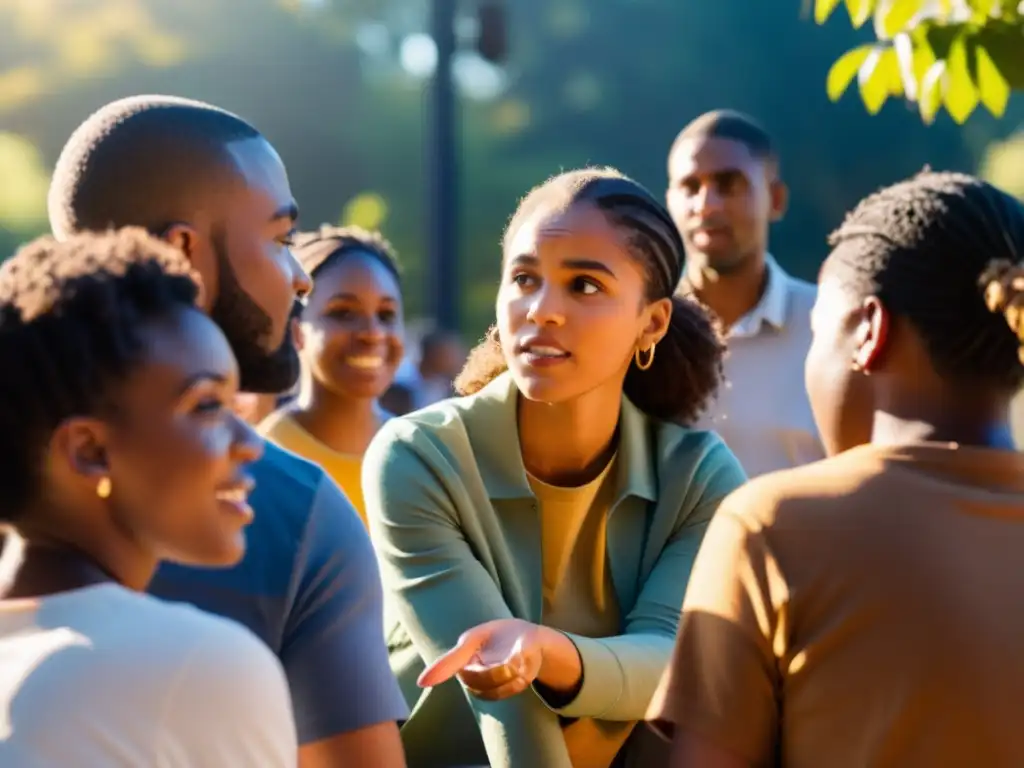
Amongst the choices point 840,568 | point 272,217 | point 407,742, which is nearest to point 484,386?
point 407,742

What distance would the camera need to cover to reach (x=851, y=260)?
251cm

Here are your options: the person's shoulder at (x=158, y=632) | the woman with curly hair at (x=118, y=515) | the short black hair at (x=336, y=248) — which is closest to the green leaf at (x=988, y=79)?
the woman with curly hair at (x=118, y=515)

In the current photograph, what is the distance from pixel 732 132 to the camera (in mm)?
6109

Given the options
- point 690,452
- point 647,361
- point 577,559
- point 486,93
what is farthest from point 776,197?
point 486,93

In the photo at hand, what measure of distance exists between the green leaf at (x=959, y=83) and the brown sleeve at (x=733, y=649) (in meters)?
1.20

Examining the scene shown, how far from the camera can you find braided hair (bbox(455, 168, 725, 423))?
366 centimetres

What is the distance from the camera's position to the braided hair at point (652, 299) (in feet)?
12.0

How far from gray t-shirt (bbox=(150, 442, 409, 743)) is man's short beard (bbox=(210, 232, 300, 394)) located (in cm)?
28

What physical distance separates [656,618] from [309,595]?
1.10 m

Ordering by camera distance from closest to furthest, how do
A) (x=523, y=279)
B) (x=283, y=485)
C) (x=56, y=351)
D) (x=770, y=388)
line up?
1. (x=56, y=351)
2. (x=283, y=485)
3. (x=523, y=279)
4. (x=770, y=388)

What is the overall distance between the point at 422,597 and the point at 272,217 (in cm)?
94

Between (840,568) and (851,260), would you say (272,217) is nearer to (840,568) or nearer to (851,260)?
(851,260)

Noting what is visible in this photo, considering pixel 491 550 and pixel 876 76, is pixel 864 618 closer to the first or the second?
pixel 491 550

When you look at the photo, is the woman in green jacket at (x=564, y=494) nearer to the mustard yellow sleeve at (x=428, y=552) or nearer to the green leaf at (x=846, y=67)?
the mustard yellow sleeve at (x=428, y=552)
